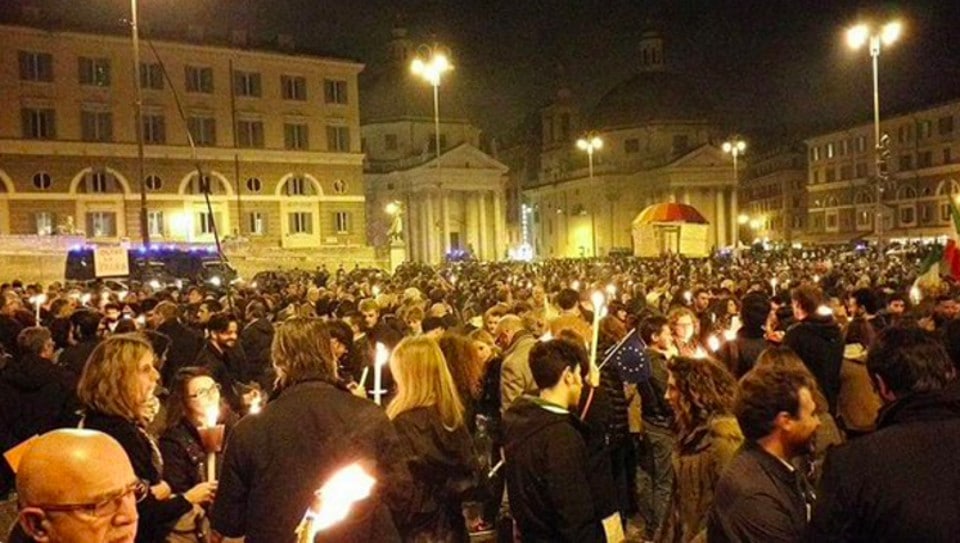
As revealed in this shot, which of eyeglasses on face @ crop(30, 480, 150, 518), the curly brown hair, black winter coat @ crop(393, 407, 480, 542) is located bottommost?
black winter coat @ crop(393, 407, 480, 542)

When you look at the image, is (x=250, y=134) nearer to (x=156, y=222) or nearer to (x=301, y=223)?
(x=301, y=223)

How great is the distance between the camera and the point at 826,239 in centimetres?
9962

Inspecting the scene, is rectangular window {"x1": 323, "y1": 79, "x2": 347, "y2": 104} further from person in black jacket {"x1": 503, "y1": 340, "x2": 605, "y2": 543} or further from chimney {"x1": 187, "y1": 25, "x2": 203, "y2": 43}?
person in black jacket {"x1": 503, "y1": 340, "x2": 605, "y2": 543}

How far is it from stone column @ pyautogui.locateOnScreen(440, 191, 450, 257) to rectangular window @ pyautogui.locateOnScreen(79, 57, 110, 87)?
112ft

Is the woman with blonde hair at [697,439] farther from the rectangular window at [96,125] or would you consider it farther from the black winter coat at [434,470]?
the rectangular window at [96,125]

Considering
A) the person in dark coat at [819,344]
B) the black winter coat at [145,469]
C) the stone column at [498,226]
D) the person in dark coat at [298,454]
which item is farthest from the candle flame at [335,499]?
the stone column at [498,226]

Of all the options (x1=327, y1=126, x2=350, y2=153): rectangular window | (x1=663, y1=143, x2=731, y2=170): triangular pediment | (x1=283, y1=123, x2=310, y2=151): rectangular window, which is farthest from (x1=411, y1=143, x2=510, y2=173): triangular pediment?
(x1=663, y1=143, x2=731, y2=170): triangular pediment

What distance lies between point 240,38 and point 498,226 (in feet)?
114

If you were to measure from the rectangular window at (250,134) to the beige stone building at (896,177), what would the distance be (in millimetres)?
48563

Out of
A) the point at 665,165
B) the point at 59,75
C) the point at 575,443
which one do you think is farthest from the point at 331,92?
the point at 575,443

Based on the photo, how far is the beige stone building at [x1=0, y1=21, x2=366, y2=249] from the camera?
57500 millimetres

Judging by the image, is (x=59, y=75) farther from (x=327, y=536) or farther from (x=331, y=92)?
(x=327, y=536)

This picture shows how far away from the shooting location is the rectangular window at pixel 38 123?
5769 cm

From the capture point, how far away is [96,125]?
60531 mm
